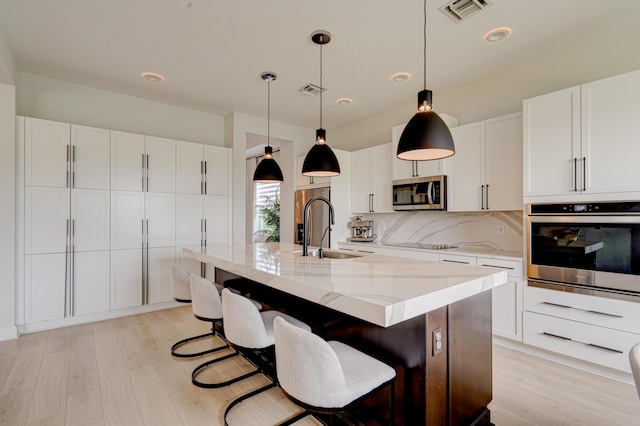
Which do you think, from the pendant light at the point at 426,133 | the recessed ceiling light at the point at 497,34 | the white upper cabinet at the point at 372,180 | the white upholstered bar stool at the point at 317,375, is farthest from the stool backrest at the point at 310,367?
the white upper cabinet at the point at 372,180

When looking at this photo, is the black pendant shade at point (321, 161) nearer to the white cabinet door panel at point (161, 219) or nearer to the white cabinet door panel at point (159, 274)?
the white cabinet door panel at point (161, 219)

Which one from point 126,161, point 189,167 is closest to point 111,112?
point 126,161

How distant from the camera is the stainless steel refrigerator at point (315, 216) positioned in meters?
4.66

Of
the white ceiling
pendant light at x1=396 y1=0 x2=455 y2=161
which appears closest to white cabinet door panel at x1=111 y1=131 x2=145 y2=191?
the white ceiling

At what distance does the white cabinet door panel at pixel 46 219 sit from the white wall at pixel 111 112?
98cm

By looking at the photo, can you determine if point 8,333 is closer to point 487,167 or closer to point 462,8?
point 462,8

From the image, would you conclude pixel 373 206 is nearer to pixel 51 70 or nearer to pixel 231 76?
pixel 231 76

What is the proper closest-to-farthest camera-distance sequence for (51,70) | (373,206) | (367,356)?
(367,356) < (51,70) < (373,206)

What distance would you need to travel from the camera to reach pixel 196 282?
2254mm

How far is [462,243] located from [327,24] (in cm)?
283

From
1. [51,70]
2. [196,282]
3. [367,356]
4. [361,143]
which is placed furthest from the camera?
[361,143]

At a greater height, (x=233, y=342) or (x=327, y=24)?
(x=327, y=24)

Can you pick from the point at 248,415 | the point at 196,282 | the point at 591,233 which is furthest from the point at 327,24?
the point at 248,415

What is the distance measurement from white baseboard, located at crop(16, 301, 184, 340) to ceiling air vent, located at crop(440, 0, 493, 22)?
4.47m
